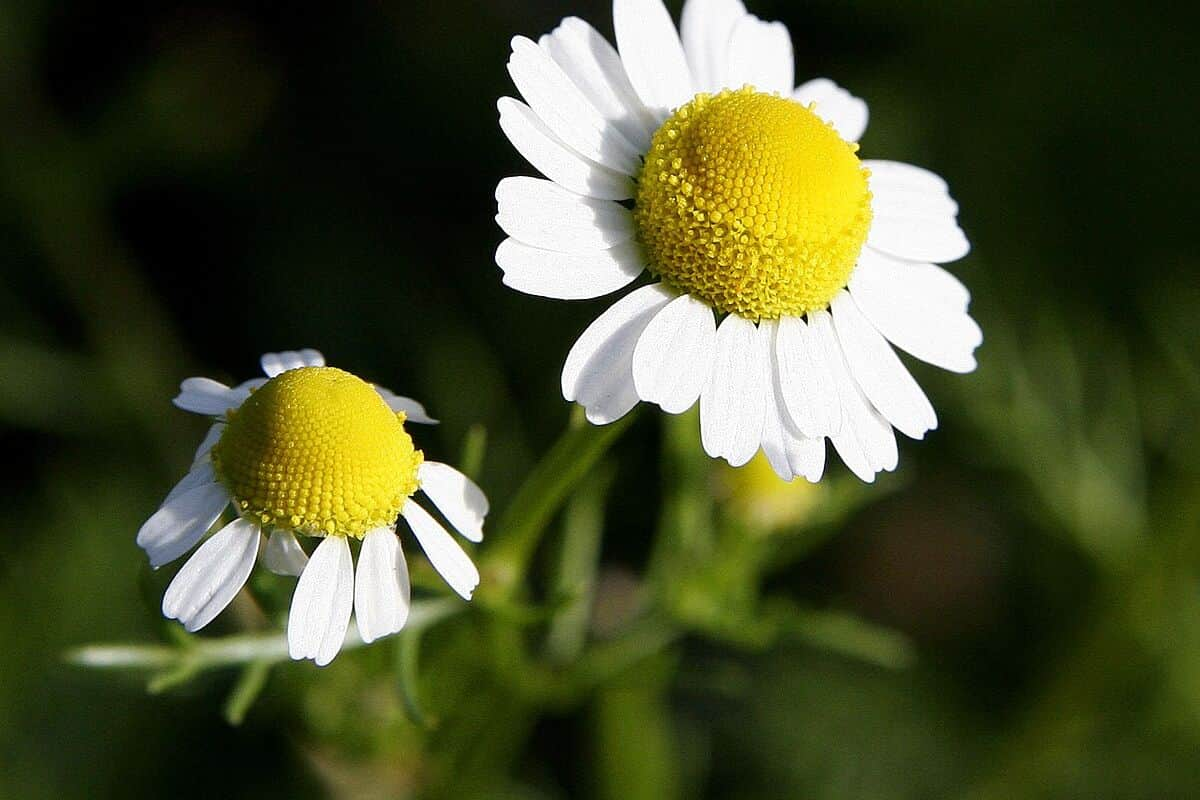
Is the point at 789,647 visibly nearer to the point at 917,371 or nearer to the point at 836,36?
the point at 917,371

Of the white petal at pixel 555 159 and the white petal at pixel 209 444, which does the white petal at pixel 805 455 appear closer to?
the white petal at pixel 555 159

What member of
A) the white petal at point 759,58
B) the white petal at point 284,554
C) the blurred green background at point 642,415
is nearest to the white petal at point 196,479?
the white petal at point 284,554

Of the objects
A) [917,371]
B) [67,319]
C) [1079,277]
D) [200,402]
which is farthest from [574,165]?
[1079,277]

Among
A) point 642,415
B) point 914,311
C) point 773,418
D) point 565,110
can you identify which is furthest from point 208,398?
point 642,415

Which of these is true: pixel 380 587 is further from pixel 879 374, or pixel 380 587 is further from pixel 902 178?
pixel 902 178

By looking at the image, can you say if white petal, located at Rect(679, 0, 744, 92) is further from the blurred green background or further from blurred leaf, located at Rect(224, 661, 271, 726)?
blurred leaf, located at Rect(224, 661, 271, 726)

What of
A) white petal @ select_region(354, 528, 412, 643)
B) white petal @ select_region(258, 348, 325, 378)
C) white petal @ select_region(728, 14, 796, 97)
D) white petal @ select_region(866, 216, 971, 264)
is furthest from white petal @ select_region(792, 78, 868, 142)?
white petal @ select_region(354, 528, 412, 643)

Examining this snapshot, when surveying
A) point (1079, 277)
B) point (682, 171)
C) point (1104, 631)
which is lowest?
point (1104, 631)
